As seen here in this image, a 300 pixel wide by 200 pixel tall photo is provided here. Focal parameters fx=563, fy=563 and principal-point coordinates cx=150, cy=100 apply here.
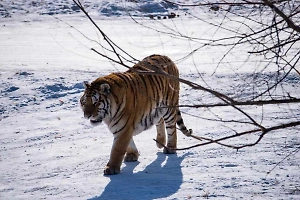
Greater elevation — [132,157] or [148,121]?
[148,121]

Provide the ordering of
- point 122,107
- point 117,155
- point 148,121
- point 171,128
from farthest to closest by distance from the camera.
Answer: point 171,128 → point 148,121 → point 122,107 → point 117,155

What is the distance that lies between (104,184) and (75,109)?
346cm

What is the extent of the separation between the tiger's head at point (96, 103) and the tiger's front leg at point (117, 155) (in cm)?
31

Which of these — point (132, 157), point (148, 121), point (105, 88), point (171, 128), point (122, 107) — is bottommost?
point (132, 157)

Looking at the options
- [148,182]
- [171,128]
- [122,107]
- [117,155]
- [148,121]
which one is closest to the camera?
[148,182]

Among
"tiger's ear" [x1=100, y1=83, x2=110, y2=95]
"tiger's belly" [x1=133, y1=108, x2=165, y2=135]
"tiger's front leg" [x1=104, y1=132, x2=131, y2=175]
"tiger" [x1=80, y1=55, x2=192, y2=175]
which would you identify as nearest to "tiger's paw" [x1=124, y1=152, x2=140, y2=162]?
"tiger" [x1=80, y1=55, x2=192, y2=175]

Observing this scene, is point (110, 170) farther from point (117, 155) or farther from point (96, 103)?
point (96, 103)

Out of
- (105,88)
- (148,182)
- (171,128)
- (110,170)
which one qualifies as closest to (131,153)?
(110,170)

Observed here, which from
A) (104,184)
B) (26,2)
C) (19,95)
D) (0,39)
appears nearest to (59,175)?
(104,184)

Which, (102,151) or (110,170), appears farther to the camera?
(102,151)

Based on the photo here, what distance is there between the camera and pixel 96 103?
6.22m

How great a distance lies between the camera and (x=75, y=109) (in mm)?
9250

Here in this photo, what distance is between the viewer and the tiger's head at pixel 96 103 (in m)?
6.19

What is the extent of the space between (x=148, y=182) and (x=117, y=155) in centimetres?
49
